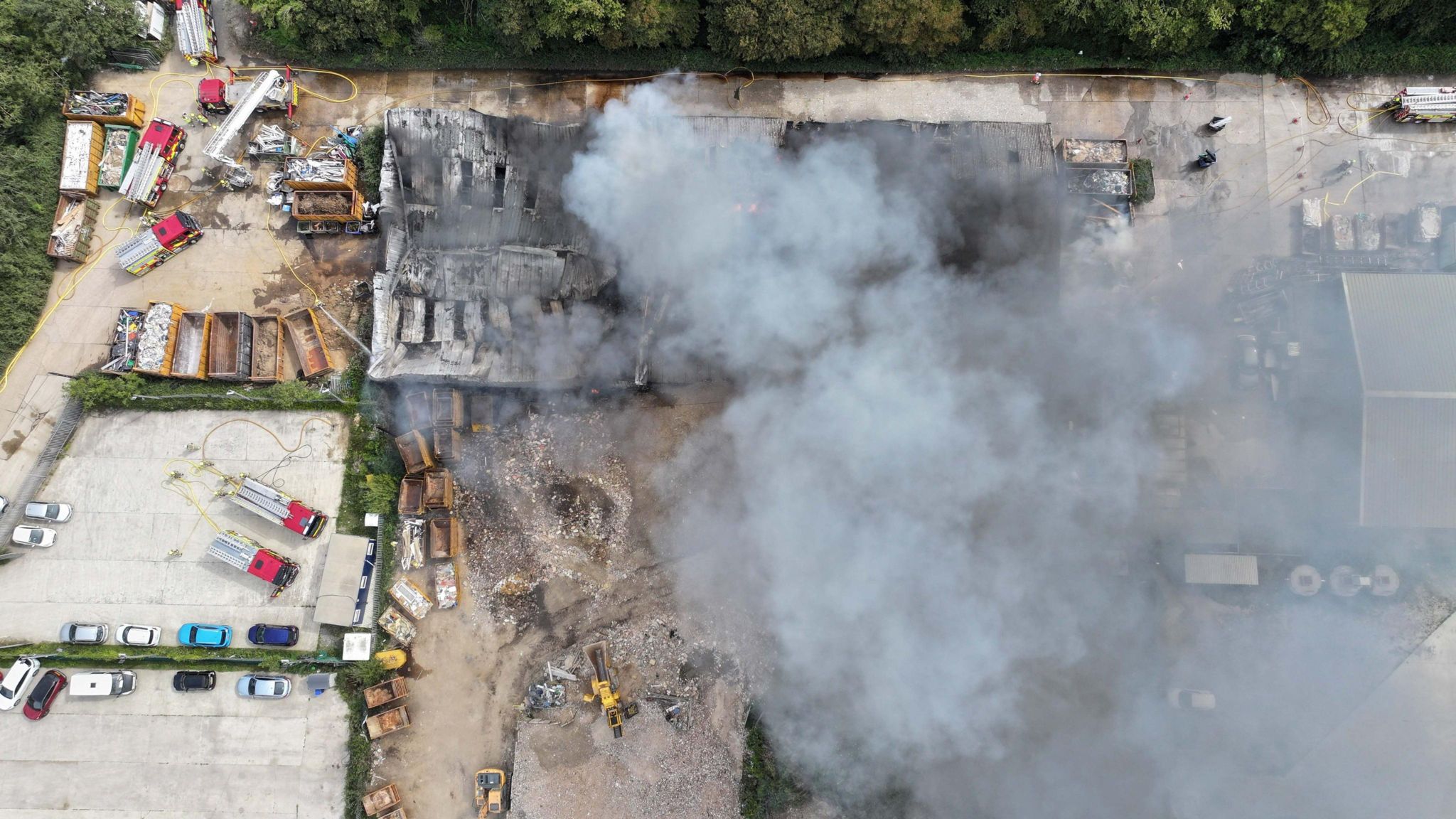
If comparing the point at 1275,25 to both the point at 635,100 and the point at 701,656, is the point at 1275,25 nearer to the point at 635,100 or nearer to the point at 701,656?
the point at 635,100

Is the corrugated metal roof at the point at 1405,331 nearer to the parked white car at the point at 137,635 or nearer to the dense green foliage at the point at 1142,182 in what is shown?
the dense green foliage at the point at 1142,182

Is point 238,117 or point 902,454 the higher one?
point 238,117

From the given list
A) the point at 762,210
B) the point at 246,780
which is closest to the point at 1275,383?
the point at 762,210

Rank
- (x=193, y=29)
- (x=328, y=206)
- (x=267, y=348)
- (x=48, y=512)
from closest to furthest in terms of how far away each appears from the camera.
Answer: (x=48, y=512) < (x=267, y=348) < (x=328, y=206) < (x=193, y=29)

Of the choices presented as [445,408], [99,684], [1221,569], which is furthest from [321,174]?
[1221,569]

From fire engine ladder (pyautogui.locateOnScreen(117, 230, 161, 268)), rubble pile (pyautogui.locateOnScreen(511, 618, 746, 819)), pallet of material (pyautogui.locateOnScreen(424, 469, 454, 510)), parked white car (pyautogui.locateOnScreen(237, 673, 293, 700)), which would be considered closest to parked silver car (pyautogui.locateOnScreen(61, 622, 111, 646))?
parked white car (pyautogui.locateOnScreen(237, 673, 293, 700))

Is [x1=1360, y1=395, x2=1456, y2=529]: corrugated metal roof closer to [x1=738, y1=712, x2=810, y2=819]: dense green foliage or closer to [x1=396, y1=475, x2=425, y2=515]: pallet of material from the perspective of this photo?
[x1=738, y1=712, x2=810, y2=819]: dense green foliage

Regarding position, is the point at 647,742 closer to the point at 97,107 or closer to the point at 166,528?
the point at 166,528
